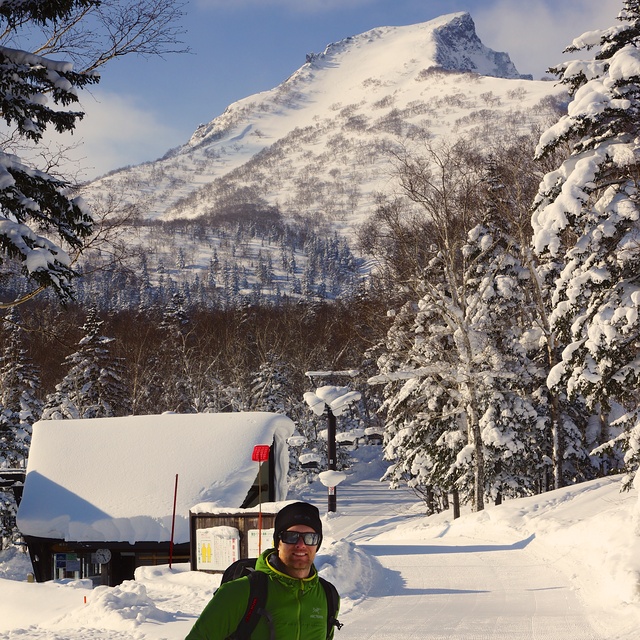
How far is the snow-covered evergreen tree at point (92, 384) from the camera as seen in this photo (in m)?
38.8

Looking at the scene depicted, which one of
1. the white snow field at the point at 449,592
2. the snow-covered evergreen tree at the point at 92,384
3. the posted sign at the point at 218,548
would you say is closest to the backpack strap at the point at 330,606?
the white snow field at the point at 449,592

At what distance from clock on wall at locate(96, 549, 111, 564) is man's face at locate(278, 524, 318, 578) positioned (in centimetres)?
1790

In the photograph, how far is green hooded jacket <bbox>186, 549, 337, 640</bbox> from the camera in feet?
10.5

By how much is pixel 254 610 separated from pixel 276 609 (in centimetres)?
12

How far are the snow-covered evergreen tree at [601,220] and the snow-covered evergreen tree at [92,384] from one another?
28.9m

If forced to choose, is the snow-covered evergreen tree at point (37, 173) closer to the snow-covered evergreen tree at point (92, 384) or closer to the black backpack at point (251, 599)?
the black backpack at point (251, 599)

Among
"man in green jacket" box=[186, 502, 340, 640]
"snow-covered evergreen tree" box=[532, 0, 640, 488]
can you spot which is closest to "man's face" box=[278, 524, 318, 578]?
"man in green jacket" box=[186, 502, 340, 640]

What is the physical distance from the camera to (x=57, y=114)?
32.8 ft

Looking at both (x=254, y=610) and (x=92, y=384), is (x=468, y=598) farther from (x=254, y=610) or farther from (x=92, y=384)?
(x=92, y=384)

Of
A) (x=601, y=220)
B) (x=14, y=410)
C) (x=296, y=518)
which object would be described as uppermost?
(x=601, y=220)

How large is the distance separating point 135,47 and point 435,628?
907cm

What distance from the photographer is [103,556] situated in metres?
20.1

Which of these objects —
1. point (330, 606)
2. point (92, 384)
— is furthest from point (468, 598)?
point (92, 384)

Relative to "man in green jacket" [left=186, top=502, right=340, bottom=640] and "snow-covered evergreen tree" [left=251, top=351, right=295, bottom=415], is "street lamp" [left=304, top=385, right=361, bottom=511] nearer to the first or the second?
"man in green jacket" [left=186, top=502, right=340, bottom=640]
